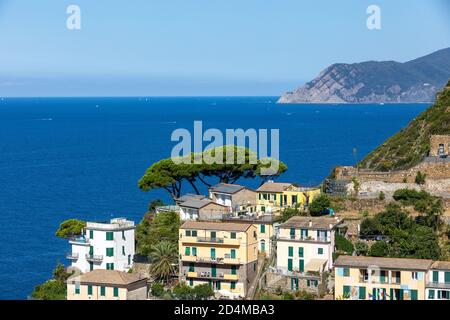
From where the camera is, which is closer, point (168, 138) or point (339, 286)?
point (339, 286)

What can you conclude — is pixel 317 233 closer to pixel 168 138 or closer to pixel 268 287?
pixel 268 287

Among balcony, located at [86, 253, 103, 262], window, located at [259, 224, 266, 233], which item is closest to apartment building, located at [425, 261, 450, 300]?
window, located at [259, 224, 266, 233]

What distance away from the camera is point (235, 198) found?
3266 cm

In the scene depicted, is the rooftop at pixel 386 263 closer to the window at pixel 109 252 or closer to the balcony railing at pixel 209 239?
the balcony railing at pixel 209 239

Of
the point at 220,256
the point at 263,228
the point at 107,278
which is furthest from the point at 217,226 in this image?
the point at 107,278

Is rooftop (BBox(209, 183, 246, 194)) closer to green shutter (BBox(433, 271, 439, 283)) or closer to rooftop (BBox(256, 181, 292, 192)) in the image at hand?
rooftop (BBox(256, 181, 292, 192))

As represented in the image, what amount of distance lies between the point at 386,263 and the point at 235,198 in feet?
30.0

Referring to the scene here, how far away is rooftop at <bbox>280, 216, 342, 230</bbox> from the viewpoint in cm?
2741

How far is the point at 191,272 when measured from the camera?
1107 inches

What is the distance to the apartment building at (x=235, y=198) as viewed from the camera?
32.4 m

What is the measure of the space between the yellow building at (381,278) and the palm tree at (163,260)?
6066 millimetres
